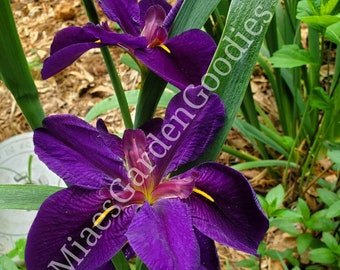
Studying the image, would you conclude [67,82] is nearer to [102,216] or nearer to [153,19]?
[153,19]

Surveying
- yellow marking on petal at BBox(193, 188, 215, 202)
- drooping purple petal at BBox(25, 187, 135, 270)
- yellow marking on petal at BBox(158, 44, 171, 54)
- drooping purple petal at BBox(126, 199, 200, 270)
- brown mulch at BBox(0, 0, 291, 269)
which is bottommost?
brown mulch at BBox(0, 0, 291, 269)

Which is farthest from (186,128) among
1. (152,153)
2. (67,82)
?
(67,82)

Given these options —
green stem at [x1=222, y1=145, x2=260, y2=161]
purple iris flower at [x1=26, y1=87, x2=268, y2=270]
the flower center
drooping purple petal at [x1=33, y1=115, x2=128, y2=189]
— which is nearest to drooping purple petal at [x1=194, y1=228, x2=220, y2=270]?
purple iris flower at [x1=26, y1=87, x2=268, y2=270]

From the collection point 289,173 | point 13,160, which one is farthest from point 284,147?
point 13,160

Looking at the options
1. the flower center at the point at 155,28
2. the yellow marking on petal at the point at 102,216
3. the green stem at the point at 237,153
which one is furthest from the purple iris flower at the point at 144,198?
the green stem at the point at 237,153

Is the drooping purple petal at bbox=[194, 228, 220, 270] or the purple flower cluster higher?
the purple flower cluster

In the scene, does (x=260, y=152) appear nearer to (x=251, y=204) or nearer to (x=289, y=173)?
(x=289, y=173)

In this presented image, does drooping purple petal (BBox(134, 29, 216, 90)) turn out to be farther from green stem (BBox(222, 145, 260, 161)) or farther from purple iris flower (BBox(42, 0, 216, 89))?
green stem (BBox(222, 145, 260, 161))
